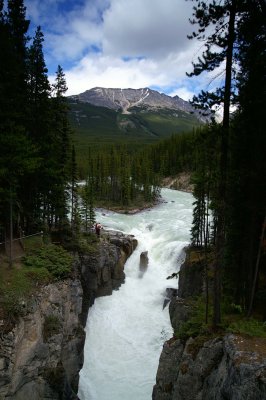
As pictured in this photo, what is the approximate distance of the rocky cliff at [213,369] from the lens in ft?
34.7

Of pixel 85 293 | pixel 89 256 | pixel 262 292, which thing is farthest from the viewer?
pixel 89 256

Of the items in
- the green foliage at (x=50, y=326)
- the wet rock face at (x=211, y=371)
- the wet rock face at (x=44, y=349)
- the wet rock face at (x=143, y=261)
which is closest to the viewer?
the wet rock face at (x=211, y=371)

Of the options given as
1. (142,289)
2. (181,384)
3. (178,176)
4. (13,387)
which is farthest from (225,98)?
(178,176)

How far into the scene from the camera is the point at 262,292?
56.5ft

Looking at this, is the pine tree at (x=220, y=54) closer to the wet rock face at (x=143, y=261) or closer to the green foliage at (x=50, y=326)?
the green foliage at (x=50, y=326)

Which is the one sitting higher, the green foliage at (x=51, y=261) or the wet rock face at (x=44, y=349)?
the green foliage at (x=51, y=261)

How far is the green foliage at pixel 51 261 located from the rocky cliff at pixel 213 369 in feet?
27.7

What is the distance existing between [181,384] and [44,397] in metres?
7.82

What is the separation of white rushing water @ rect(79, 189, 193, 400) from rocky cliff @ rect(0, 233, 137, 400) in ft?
9.65

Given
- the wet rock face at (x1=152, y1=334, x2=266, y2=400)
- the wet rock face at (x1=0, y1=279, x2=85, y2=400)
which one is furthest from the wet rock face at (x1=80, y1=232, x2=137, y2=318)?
the wet rock face at (x1=152, y1=334, x2=266, y2=400)

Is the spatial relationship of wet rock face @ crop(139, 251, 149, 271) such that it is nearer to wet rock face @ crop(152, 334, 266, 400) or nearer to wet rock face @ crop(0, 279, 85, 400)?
wet rock face @ crop(0, 279, 85, 400)

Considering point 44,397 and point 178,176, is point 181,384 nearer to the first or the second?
point 44,397

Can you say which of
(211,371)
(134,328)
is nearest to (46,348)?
(211,371)

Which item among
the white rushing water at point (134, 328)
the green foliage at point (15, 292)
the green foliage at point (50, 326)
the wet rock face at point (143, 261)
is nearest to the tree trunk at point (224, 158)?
the green foliage at point (50, 326)
